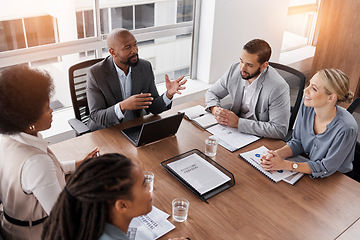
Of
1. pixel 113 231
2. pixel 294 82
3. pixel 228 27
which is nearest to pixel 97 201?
pixel 113 231

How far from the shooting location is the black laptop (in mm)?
1950

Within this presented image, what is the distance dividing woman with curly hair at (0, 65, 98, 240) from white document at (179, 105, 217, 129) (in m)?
1.11

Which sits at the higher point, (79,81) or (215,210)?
(79,81)

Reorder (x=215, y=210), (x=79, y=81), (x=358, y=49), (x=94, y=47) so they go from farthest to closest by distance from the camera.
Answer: (x=358, y=49)
(x=94, y=47)
(x=79, y=81)
(x=215, y=210)

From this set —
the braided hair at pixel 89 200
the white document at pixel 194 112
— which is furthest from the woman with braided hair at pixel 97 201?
the white document at pixel 194 112

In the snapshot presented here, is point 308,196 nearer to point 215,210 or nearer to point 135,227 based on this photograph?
point 215,210

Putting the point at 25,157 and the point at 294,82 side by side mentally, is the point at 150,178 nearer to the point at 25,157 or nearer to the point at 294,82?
the point at 25,157

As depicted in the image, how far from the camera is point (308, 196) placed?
5.63ft

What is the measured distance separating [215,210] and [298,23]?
4.76 metres

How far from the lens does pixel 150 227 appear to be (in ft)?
4.83

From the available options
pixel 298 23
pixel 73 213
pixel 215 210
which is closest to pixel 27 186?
pixel 73 213

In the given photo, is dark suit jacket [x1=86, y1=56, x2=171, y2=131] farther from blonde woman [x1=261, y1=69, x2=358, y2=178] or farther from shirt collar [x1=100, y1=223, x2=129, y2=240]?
shirt collar [x1=100, y1=223, x2=129, y2=240]

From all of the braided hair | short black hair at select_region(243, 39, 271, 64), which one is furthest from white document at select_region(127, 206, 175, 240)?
short black hair at select_region(243, 39, 271, 64)

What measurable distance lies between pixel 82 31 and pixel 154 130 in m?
1.70
